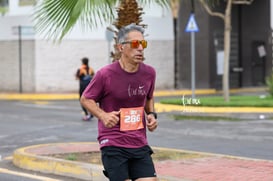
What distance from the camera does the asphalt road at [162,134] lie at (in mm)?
11367

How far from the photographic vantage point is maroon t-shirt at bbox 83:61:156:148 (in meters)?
5.50

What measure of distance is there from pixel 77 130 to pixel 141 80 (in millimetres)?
10061

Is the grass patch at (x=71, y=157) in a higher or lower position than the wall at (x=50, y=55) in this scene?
lower

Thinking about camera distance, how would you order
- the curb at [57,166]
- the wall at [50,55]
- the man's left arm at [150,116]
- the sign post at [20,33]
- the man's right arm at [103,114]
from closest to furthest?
the man's right arm at [103,114]
the man's left arm at [150,116]
the curb at [57,166]
the wall at [50,55]
the sign post at [20,33]

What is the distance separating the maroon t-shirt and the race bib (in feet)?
0.10

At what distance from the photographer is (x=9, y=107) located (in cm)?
2359

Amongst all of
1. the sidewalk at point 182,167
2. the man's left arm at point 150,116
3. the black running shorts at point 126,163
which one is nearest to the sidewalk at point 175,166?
the sidewalk at point 182,167

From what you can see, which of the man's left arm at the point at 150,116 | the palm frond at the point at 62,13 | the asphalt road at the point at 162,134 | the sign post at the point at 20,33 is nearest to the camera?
the man's left arm at the point at 150,116

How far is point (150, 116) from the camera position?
5719 millimetres

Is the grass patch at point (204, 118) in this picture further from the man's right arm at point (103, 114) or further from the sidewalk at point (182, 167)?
the man's right arm at point (103, 114)

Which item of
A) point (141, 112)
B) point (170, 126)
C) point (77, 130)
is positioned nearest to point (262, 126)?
point (170, 126)

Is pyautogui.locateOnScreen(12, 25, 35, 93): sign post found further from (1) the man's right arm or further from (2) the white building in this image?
(1) the man's right arm

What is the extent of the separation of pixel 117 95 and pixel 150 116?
41 cm

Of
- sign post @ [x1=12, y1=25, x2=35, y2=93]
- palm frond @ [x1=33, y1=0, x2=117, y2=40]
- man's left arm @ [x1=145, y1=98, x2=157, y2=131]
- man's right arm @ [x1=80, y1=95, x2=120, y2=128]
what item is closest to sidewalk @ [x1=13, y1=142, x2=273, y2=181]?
palm frond @ [x1=33, y1=0, x2=117, y2=40]
